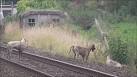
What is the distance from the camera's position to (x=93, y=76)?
6.23 meters

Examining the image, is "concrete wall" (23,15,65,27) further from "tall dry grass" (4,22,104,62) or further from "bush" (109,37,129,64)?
"bush" (109,37,129,64)

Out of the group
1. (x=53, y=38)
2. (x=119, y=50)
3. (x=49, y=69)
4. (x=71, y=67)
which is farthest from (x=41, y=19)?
(x=71, y=67)

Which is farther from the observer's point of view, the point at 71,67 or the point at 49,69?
the point at 49,69

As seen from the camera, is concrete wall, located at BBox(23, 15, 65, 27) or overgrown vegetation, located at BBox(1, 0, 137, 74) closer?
overgrown vegetation, located at BBox(1, 0, 137, 74)

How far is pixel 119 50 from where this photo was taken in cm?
852

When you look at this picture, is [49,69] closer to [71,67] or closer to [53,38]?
[71,67]

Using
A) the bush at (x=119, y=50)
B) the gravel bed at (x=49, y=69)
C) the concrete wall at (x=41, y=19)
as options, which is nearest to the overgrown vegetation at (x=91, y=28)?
the bush at (x=119, y=50)

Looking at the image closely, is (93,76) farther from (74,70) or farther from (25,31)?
(25,31)

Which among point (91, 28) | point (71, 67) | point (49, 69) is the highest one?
point (91, 28)

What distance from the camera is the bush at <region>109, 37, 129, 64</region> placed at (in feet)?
27.5

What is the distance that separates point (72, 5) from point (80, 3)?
53 millimetres

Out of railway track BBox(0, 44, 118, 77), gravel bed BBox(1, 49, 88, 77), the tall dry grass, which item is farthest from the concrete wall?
gravel bed BBox(1, 49, 88, 77)

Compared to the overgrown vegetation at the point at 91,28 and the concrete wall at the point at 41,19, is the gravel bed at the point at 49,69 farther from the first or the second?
the concrete wall at the point at 41,19

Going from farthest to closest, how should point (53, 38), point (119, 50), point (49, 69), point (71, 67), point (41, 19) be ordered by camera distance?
point (41, 19), point (53, 38), point (119, 50), point (49, 69), point (71, 67)
